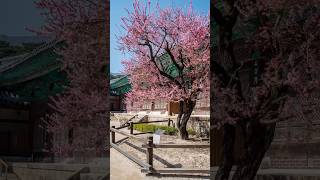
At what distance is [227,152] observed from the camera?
311cm

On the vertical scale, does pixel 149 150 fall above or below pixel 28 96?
below

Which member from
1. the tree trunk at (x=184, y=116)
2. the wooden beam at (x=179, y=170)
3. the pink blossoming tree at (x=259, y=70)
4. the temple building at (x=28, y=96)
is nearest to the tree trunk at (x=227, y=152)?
the pink blossoming tree at (x=259, y=70)

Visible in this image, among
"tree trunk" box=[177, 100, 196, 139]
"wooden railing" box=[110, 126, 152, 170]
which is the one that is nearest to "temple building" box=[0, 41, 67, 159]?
"wooden railing" box=[110, 126, 152, 170]

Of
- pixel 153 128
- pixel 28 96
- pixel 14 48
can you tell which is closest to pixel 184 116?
pixel 153 128

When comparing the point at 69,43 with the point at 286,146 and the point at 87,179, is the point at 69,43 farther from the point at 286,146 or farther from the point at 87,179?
the point at 286,146

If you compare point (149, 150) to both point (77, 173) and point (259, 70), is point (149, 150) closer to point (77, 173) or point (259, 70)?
point (77, 173)

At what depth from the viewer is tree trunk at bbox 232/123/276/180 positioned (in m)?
3.05

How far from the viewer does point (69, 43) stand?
11.0 ft

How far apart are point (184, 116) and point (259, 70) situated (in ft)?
2.02

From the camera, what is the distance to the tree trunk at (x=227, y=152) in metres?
3.09

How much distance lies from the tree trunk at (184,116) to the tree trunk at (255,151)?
0.45 meters

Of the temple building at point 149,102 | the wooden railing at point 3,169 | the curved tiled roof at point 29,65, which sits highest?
the curved tiled roof at point 29,65

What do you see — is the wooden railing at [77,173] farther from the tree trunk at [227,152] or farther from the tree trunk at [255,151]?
the tree trunk at [255,151]

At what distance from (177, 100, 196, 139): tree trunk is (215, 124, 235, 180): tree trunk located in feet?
0.91
